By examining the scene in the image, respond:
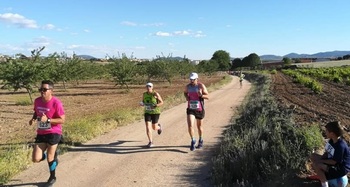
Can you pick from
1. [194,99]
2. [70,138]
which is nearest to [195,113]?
[194,99]

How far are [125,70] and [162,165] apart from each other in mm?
33496

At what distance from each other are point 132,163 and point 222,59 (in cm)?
17757

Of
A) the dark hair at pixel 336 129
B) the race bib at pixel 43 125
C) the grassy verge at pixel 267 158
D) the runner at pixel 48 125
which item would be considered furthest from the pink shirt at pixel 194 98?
the dark hair at pixel 336 129

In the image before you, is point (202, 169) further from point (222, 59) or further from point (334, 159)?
point (222, 59)

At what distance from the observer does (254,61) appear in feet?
570

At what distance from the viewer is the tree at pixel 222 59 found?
176363 millimetres

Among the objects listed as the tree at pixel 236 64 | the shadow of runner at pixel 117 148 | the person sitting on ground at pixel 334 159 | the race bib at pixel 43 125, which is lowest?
the tree at pixel 236 64

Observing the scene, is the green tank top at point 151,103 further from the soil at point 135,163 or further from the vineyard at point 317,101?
the vineyard at point 317,101

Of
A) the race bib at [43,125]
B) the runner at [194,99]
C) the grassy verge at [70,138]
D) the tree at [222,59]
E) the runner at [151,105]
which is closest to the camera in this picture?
the race bib at [43,125]

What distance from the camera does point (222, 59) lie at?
18400 cm

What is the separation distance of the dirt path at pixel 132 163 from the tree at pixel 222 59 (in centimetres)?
16504

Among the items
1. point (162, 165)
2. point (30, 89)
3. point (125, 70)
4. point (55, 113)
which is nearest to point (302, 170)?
point (162, 165)

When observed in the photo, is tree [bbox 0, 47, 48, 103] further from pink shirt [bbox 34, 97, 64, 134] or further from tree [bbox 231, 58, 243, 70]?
tree [bbox 231, 58, 243, 70]

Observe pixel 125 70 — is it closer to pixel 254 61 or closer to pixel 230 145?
pixel 230 145
